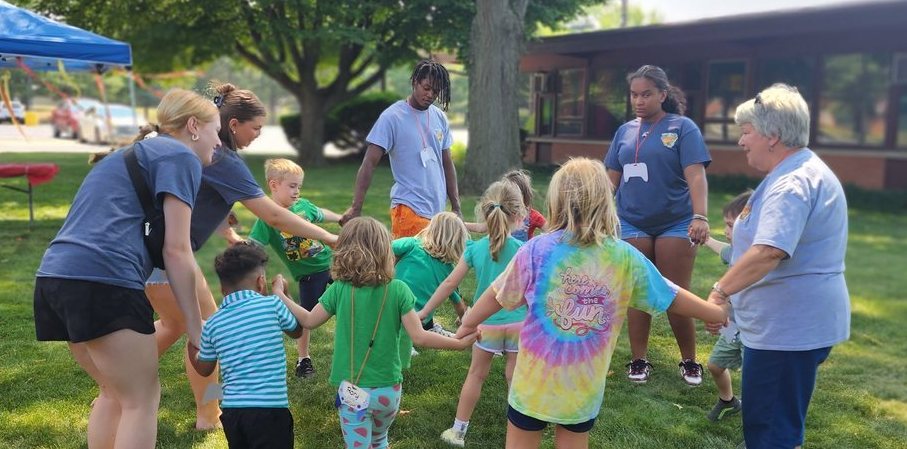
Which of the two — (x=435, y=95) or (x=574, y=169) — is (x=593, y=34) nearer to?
(x=435, y=95)

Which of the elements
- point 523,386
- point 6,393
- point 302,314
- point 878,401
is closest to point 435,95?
point 302,314

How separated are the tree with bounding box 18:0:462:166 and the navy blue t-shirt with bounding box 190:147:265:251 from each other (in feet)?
48.7

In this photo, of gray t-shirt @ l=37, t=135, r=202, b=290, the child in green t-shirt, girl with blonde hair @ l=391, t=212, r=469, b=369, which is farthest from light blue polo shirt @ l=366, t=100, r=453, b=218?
gray t-shirt @ l=37, t=135, r=202, b=290

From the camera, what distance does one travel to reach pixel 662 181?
4375 millimetres

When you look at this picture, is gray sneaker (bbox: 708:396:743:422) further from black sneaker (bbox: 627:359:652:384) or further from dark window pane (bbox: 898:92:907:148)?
dark window pane (bbox: 898:92:907:148)

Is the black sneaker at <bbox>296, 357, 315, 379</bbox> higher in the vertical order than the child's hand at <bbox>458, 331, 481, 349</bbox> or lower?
lower

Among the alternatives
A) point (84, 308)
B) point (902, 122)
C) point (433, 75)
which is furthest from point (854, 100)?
point (84, 308)

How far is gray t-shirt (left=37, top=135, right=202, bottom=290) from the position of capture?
2443 millimetres

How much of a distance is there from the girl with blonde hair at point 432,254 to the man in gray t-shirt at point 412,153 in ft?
2.39

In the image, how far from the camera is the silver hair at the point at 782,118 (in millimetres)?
2723

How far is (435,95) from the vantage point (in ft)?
14.9

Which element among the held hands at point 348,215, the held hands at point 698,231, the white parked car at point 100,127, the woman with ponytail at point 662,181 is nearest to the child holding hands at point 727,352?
the held hands at point 698,231

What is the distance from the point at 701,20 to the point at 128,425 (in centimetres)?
1622

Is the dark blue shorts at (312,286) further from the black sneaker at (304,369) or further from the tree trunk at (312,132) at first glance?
the tree trunk at (312,132)
